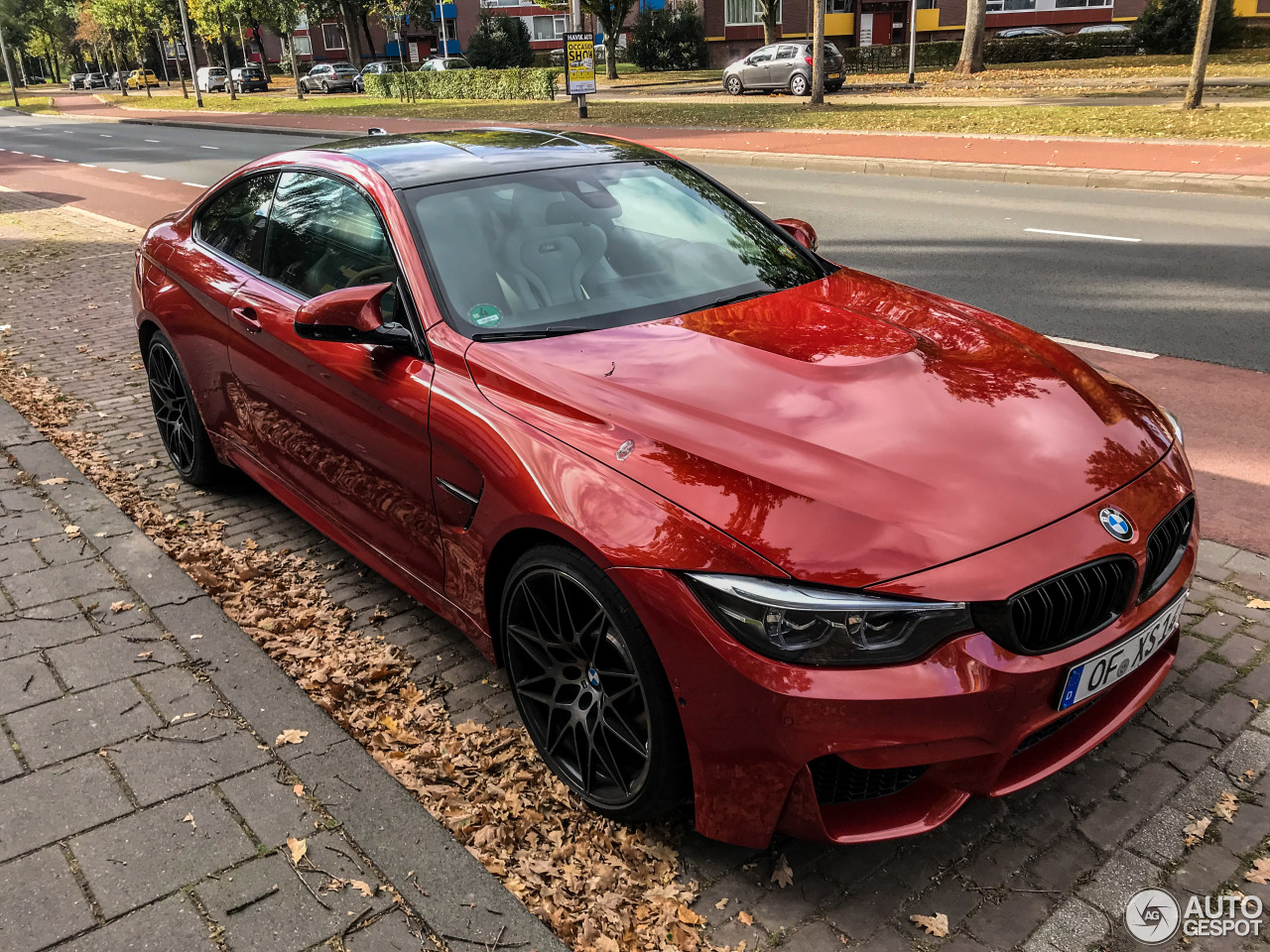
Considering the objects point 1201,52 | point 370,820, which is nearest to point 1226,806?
point 370,820

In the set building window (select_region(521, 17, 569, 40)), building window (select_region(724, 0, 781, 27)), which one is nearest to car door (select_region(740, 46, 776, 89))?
building window (select_region(724, 0, 781, 27))

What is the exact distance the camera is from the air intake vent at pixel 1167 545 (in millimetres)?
2570

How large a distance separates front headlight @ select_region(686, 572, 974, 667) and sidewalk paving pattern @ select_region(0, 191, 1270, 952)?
745 millimetres

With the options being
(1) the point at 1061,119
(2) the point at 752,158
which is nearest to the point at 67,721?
(2) the point at 752,158

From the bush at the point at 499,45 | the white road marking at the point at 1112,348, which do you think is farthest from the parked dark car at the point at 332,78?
the white road marking at the point at 1112,348

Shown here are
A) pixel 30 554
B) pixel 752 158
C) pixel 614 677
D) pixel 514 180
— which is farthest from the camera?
pixel 752 158

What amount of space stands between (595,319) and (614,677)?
47.2 inches

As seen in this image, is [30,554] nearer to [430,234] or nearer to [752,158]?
[430,234]

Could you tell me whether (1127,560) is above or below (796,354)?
below

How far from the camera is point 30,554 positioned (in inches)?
176

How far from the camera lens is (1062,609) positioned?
92.0 inches

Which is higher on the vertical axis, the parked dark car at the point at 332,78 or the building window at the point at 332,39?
the building window at the point at 332,39

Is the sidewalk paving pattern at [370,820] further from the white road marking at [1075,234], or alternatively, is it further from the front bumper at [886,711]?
the white road marking at [1075,234]

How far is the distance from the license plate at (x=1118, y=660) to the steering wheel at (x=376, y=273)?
2.34 m
